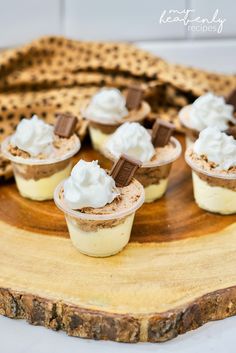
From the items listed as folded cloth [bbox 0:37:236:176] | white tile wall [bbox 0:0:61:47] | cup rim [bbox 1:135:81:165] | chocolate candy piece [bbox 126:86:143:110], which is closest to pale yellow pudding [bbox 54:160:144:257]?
cup rim [bbox 1:135:81:165]

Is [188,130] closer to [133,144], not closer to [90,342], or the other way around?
[133,144]

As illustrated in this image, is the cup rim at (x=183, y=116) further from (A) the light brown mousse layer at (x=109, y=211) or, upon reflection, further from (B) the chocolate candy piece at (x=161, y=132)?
(A) the light brown mousse layer at (x=109, y=211)

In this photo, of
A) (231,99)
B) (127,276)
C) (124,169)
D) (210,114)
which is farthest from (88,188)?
(231,99)

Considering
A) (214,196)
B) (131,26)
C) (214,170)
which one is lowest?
(214,196)

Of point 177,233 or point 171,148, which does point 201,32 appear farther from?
point 177,233

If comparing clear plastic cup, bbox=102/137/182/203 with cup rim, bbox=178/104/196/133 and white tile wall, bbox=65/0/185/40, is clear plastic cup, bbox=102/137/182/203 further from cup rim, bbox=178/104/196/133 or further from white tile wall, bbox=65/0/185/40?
white tile wall, bbox=65/0/185/40

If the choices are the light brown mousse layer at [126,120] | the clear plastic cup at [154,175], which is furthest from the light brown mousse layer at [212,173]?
the light brown mousse layer at [126,120]
